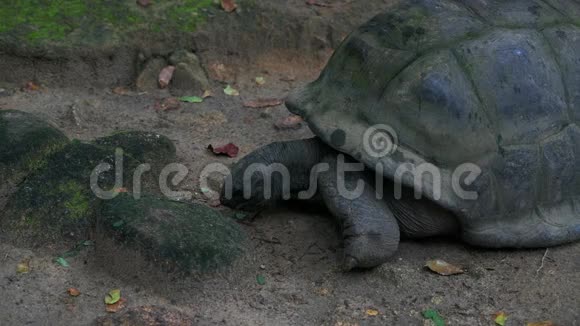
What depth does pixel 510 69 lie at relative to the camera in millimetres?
3814

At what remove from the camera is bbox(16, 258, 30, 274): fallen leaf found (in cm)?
365

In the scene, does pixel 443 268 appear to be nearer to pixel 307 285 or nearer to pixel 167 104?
pixel 307 285

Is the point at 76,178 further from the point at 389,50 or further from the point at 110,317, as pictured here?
the point at 389,50

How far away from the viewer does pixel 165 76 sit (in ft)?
18.2

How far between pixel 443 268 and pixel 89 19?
3.21m

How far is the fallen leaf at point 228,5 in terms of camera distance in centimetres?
593

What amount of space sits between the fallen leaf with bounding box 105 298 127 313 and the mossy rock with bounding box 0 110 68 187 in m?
0.99

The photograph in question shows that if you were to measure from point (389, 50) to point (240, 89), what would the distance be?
193 centimetres

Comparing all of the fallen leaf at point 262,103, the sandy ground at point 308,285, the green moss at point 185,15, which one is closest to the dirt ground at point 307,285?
the sandy ground at point 308,285

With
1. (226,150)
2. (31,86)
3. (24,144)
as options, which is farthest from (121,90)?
(24,144)

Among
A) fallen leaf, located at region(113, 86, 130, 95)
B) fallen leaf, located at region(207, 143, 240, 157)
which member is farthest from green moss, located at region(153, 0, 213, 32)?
fallen leaf, located at region(207, 143, 240, 157)

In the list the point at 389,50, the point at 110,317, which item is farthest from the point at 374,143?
the point at 110,317

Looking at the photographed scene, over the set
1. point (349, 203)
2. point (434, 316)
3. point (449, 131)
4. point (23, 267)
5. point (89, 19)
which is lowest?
point (23, 267)

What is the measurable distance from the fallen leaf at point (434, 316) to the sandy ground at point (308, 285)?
30 millimetres
